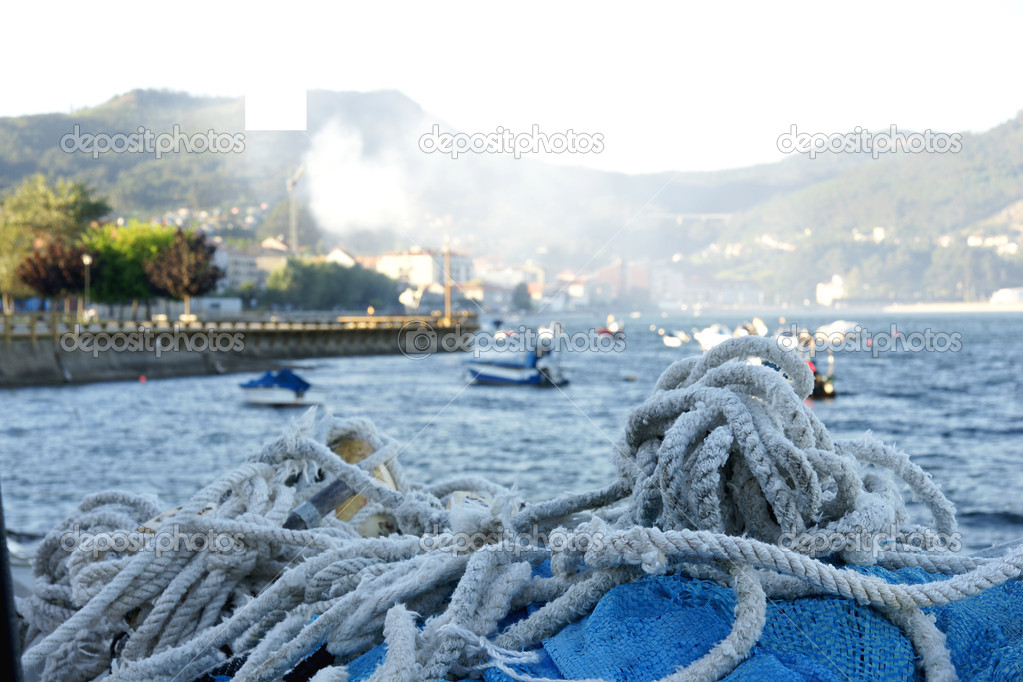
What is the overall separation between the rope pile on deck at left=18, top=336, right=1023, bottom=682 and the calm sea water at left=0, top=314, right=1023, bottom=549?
4.59 m

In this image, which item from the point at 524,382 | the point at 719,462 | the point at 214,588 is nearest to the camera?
the point at 719,462

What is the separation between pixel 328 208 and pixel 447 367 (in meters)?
46.7

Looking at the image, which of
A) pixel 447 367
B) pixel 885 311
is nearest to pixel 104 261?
pixel 447 367

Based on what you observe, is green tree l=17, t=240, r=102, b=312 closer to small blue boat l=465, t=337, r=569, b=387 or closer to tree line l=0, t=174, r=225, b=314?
tree line l=0, t=174, r=225, b=314

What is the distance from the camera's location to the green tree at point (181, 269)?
2564 inches

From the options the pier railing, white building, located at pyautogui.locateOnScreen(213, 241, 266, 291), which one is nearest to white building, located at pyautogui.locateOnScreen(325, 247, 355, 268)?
the pier railing

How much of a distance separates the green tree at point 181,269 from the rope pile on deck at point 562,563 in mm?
67618

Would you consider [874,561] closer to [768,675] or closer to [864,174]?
[768,675]

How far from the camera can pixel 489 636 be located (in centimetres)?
187

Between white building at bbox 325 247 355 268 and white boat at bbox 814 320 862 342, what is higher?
white building at bbox 325 247 355 268

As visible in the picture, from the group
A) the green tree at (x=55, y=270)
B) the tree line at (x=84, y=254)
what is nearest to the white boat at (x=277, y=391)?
the tree line at (x=84, y=254)

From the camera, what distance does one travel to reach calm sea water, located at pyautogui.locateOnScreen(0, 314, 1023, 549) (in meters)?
18.5

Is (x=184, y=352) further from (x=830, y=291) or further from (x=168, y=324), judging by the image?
(x=830, y=291)

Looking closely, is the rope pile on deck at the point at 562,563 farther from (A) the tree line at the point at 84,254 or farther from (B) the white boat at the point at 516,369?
(A) the tree line at the point at 84,254
